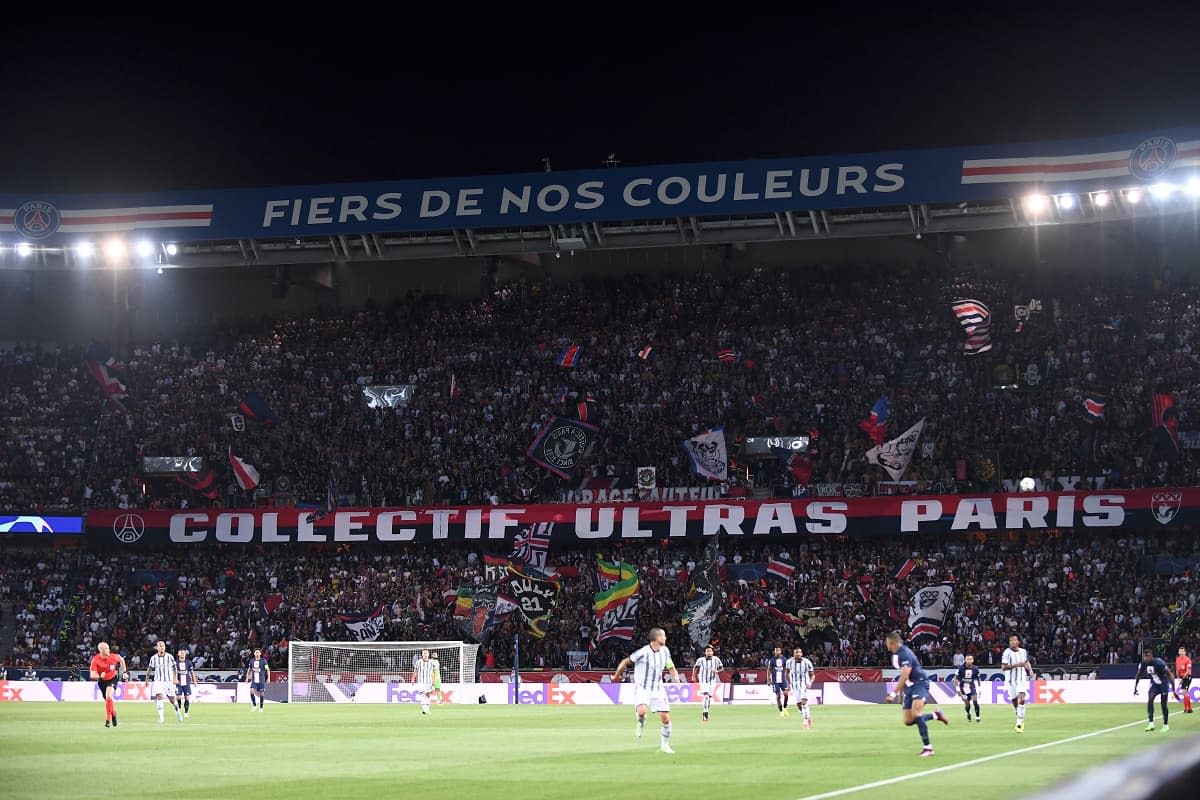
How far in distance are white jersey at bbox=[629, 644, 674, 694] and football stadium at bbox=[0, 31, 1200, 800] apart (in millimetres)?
18685

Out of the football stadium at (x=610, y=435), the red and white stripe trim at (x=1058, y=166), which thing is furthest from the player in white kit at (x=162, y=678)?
the red and white stripe trim at (x=1058, y=166)

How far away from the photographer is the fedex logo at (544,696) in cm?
5484

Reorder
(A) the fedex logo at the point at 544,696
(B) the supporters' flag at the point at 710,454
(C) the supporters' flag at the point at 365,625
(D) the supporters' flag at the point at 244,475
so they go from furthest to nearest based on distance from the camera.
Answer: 1. (D) the supporters' flag at the point at 244,475
2. (B) the supporters' flag at the point at 710,454
3. (C) the supporters' flag at the point at 365,625
4. (A) the fedex logo at the point at 544,696

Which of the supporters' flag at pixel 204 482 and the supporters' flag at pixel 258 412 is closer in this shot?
the supporters' flag at pixel 204 482

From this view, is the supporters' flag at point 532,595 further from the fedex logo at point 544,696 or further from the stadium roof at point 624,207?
the stadium roof at point 624,207

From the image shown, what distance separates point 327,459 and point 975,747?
4563 centimetres

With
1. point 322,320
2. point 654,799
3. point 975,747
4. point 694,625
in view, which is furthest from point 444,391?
point 654,799

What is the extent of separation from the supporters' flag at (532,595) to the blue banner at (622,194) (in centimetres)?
1612

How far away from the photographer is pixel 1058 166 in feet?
192

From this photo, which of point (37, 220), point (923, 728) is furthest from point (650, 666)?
point (37, 220)

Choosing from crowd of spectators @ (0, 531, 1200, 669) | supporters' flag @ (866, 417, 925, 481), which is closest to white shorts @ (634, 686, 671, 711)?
crowd of spectators @ (0, 531, 1200, 669)

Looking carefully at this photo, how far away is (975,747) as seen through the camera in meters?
27.6

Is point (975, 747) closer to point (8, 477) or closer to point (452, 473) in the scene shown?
point (452, 473)

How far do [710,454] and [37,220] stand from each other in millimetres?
33832
